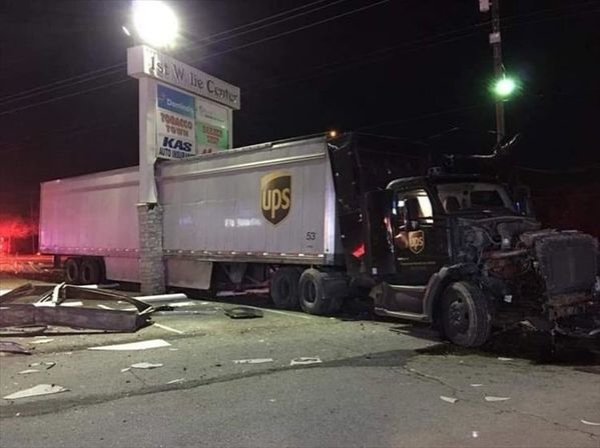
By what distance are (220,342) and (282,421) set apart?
175 inches

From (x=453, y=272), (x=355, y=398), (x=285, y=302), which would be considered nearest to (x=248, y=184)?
(x=285, y=302)

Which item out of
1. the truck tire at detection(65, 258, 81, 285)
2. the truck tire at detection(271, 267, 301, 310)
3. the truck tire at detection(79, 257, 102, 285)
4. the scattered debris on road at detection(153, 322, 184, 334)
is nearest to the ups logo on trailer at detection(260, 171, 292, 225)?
the truck tire at detection(271, 267, 301, 310)

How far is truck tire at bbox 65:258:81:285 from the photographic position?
74.1 ft

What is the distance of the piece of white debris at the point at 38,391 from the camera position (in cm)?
672

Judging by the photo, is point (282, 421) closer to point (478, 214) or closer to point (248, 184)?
point (478, 214)

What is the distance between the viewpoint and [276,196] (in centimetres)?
1441

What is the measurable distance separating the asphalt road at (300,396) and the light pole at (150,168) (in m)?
7.52

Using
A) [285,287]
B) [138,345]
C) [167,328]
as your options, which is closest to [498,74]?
[285,287]

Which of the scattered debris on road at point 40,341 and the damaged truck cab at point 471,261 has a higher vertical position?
the damaged truck cab at point 471,261

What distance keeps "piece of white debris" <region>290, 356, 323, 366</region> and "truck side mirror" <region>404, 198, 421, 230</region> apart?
10.1 ft

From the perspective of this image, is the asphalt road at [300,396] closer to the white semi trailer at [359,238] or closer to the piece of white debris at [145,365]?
the piece of white debris at [145,365]

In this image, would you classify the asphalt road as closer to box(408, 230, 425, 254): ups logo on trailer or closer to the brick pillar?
box(408, 230, 425, 254): ups logo on trailer

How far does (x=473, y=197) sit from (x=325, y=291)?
12.4ft

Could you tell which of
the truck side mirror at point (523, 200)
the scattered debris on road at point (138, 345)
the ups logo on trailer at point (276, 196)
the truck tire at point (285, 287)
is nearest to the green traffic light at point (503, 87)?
the truck side mirror at point (523, 200)
